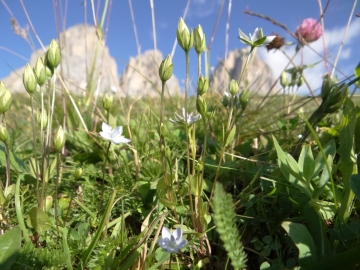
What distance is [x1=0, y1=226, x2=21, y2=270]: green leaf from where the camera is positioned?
0.44 metres

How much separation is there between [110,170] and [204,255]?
38cm

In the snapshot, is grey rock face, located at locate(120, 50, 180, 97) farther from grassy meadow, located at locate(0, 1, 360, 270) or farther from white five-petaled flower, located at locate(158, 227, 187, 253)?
white five-petaled flower, located at locate(158, 227, 187, 253)

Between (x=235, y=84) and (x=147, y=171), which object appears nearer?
(x=235, y=84)

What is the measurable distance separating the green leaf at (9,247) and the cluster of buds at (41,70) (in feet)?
0.76

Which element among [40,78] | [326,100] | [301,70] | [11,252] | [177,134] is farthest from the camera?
[301,70]

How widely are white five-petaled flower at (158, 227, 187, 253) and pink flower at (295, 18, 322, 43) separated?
1.12 metres

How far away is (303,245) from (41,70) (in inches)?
20.3

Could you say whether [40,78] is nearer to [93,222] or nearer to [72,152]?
[93,222]

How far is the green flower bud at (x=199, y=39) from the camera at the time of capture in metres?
0.52

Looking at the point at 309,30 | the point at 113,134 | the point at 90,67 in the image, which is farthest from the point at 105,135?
the point at 90,67

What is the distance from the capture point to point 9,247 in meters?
0.45

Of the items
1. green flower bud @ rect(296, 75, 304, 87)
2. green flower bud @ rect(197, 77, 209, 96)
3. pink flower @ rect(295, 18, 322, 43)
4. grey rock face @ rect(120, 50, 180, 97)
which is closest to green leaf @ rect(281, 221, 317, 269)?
green flower bud @ rect(197, 77, 209, 96)

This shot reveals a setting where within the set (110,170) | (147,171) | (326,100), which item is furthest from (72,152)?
(326,100)

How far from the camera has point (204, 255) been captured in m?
0.55
